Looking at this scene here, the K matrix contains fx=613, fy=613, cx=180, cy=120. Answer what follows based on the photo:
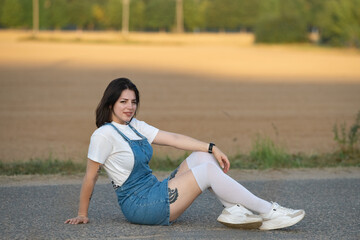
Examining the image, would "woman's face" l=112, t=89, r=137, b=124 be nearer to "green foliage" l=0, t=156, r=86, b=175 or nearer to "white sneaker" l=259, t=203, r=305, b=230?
"white sneaker" l=259, t=203, r=305, b=230

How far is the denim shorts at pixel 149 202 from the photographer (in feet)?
14.9

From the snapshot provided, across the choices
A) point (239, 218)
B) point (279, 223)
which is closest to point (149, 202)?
point (239, 218)

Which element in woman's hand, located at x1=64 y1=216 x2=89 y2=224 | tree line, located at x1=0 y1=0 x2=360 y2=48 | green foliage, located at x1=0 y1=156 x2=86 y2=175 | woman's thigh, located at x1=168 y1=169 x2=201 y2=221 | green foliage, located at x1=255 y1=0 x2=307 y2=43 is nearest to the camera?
woman's thigh, located at x1=168 y1=169 x2=201 y2=221

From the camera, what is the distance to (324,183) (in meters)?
6.52

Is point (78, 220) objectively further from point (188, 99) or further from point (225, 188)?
point (188, 99)

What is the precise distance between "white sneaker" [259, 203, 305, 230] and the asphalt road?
0.09 metres

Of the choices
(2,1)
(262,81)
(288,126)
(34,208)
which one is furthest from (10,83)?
(2,1)

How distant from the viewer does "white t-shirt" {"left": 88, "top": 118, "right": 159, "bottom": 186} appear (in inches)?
176

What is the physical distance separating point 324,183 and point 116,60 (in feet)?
80.1

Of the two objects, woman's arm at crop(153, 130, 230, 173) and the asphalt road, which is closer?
the asphalt road

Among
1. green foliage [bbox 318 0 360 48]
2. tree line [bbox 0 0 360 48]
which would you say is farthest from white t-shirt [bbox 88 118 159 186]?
tree line [bbox 0 0 360 48]

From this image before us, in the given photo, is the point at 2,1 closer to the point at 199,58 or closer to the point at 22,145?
the point at 199,58

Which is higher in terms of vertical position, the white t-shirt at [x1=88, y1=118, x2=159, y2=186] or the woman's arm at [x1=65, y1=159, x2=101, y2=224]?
the white t-shirt at [x1=88, y1=118, x2=159, y2=186]

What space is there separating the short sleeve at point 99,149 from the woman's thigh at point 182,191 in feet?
1.77
